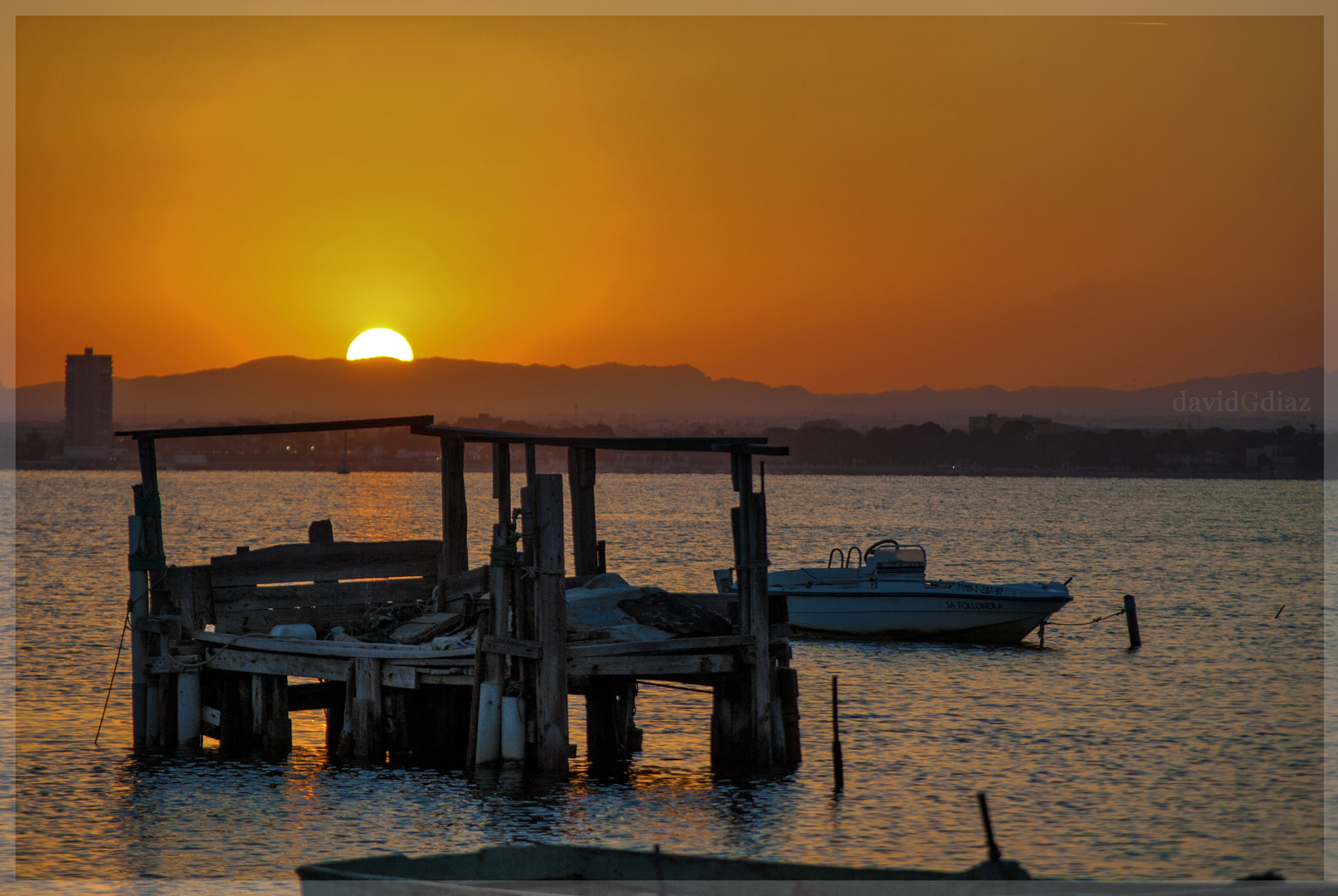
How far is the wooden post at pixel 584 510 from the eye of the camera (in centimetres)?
2078

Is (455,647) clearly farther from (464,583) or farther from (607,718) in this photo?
(464,583)

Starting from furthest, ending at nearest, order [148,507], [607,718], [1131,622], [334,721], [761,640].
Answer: [1131,622] → [334,721] → [148,507] → [607,718] → [761,640]

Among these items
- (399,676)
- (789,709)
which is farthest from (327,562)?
(789,709)

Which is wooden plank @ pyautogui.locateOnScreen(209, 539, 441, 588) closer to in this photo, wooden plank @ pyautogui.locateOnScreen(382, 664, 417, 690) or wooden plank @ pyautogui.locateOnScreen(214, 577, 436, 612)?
wooden plank @ pyautogui.locateOnScreen(214, 577, 436, 612)

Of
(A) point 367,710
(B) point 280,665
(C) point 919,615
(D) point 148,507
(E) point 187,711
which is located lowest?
(C) point 919,615

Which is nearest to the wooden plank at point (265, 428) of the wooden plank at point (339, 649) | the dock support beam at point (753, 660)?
the wooden plank at point (339, 649)

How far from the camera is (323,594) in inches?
811

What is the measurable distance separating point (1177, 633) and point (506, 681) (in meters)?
35.4

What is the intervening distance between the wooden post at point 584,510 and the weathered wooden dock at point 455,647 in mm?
32

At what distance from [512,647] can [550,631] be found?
1.87ft

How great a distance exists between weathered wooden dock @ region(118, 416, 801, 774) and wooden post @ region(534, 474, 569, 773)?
21 millimetres

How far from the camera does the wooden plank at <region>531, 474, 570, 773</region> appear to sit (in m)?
16.7

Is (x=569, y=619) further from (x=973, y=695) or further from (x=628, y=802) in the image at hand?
(x=973, y=695)

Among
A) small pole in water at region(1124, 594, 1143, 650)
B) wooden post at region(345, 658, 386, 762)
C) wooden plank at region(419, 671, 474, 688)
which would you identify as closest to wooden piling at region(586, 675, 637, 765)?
wooden plank at region(419, 671, 474, 688)
